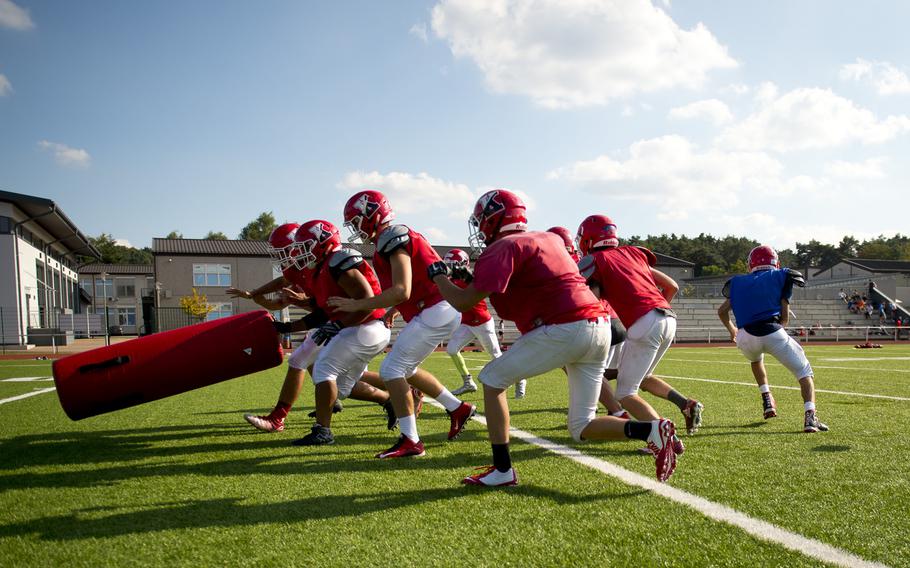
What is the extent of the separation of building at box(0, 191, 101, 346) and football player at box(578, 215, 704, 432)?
29192 millimetres

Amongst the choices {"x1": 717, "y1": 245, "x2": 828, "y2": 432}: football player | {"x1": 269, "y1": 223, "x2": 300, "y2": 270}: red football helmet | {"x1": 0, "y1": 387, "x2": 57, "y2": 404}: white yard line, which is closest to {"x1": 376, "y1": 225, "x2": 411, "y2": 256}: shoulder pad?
{"x1": 269, "y1": 223, "x2": 300, "y2": 270}: red football helmet

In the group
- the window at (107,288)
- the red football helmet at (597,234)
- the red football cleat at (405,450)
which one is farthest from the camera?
the window at (107,288)

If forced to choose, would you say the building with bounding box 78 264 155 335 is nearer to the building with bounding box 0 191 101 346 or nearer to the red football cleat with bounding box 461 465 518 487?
the building with bounding box 0 191 101 346

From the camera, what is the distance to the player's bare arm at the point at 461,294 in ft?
11.6

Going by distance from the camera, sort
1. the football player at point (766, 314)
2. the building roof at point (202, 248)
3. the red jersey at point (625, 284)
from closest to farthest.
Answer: the red jersey at point (625, 284), the football player at point (766, 314), the building roof at point (202, 248)

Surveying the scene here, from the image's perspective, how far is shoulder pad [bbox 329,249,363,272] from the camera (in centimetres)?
492

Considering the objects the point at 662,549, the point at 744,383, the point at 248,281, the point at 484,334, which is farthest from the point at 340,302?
the point at 248,281

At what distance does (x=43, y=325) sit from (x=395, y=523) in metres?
41.5

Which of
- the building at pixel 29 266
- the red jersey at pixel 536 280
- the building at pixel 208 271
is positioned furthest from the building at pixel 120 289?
the red jersey at pixel 536 280

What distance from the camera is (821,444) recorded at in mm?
4816

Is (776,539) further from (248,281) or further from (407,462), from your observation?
(248,281)

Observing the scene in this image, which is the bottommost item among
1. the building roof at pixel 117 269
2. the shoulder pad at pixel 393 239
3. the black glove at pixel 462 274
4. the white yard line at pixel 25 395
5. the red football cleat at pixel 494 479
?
the white yard line at pixel 25 395

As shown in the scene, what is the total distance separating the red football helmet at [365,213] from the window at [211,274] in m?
43.5

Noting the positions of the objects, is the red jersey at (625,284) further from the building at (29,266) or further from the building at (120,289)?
the building at (120,289)
